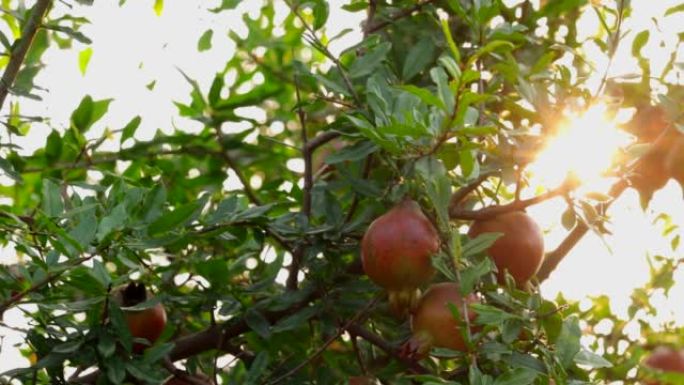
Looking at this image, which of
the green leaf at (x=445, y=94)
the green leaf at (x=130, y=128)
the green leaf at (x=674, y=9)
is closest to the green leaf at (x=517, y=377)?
the green leaf at (x=445, y=94)

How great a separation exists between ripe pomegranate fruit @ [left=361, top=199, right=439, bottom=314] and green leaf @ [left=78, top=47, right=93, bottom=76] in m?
1.05

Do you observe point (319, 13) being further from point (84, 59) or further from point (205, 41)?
point (84, 59)

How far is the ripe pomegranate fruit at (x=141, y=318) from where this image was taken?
1742 mm

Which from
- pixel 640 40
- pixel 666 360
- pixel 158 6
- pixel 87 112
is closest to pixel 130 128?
pixel 87 112

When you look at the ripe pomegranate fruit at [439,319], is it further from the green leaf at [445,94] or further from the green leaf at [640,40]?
the green leaf at [640,40]

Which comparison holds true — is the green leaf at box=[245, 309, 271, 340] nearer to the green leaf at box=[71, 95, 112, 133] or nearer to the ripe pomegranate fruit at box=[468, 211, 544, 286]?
the ripe pomegranate fruit at box=[468, 211, 544, 286]

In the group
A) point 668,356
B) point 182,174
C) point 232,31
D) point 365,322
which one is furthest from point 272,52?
point 668,356

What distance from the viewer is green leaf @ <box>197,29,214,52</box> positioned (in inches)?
89.9

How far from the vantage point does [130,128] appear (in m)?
2.00

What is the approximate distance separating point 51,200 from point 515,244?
58 cm

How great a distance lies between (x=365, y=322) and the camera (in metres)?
1.86

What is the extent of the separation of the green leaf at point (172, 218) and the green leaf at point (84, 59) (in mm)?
1001

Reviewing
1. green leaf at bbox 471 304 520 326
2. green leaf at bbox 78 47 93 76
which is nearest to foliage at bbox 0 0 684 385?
green leaf at bbox 471 304 520 326

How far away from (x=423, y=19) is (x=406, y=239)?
66cm
